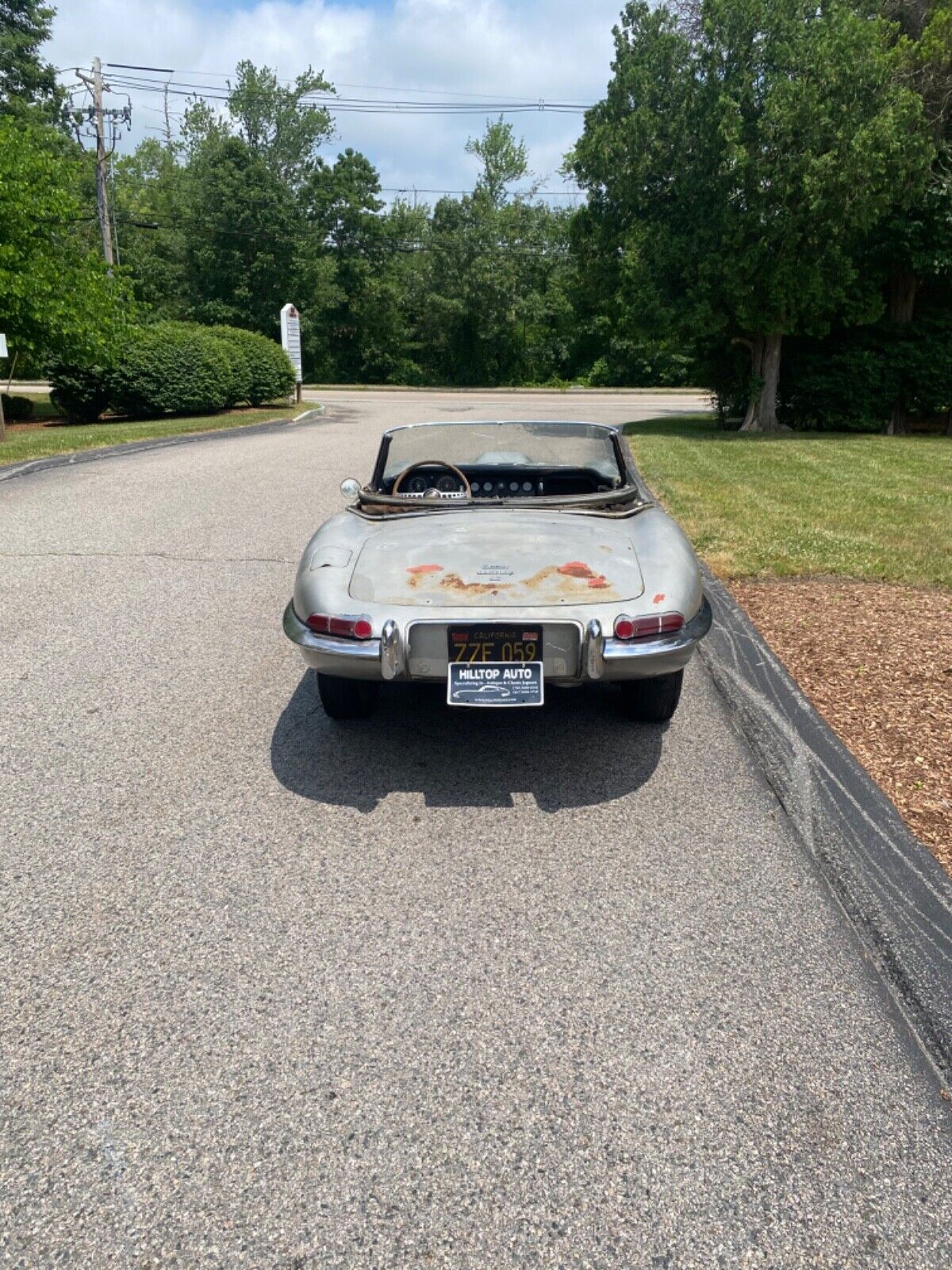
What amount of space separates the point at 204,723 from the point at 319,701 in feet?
1.86

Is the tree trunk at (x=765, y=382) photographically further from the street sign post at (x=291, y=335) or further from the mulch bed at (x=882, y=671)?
the mulch bed at (x=882, y=671)

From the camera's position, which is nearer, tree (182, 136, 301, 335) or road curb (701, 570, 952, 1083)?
road curb (701, 570, 952, 1083)

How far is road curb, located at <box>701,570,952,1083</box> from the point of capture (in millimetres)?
2557

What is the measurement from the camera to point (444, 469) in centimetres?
482

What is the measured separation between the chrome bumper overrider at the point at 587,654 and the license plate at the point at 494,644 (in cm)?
18

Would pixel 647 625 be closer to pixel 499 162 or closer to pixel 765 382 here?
pixel 765 382

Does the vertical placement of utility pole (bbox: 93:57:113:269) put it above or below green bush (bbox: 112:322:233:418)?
above

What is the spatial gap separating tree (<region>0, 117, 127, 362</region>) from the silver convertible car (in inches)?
596

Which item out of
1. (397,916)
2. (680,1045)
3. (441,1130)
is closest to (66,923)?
(397,916)

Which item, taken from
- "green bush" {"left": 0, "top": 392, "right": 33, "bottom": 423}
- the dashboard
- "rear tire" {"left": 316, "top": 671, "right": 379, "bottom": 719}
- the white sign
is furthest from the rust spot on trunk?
the white sign

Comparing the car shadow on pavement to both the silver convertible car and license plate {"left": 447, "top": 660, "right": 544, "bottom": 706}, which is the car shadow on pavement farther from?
license plate {"left": 447, "top": 660, "right": 544, "bottom": 706}

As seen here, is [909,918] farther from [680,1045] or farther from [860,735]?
[860,735]

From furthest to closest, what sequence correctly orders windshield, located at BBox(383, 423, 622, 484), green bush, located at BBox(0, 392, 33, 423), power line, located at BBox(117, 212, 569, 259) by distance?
power line, located at BBox(117, 212, 569, 259), green bush, located at BBox(0, 392, 33, 423), windshield, located at BBox(383, 423, 622, 484)

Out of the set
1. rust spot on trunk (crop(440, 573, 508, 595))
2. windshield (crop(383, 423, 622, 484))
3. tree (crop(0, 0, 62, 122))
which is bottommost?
rust spot on trunk (crop(440, 573, 508, 595))
